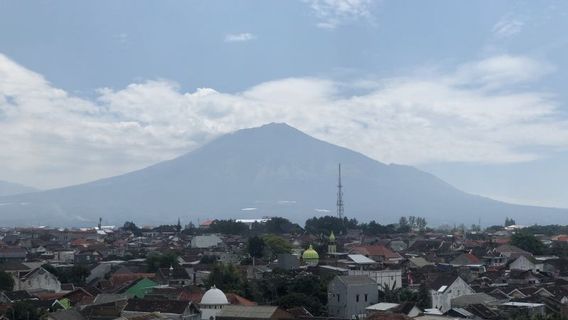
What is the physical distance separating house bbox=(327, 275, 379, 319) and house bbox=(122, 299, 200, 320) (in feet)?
19.5

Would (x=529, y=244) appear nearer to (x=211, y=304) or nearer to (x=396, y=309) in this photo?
(x=396, y=309)

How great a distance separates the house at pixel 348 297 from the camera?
3005cm

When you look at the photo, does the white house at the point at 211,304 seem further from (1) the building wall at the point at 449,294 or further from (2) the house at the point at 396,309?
(1) the building wall at the point at 449,294

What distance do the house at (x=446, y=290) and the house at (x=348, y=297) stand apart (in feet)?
7.63

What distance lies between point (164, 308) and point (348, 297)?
751 centimetres

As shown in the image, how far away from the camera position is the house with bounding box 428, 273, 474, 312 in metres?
30.3

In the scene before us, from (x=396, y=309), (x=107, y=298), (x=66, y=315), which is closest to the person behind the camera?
(x=66, y=315)

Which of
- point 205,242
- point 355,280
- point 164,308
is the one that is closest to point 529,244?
point 205,242

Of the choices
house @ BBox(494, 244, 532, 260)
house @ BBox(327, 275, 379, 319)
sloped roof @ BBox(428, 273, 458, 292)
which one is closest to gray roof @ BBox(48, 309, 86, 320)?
house @ BBox(327, 275, 379, 319)

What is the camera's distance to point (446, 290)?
101 ft

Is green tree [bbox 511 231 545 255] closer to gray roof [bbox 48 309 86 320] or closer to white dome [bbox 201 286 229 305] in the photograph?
white dome [bbox 201 286 229 305]

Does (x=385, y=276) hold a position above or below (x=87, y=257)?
below

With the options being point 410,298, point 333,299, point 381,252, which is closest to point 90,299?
point 333,299

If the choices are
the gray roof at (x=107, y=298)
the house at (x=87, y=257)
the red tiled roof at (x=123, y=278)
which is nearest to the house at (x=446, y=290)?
the gray roof at (x=107, y=298)
